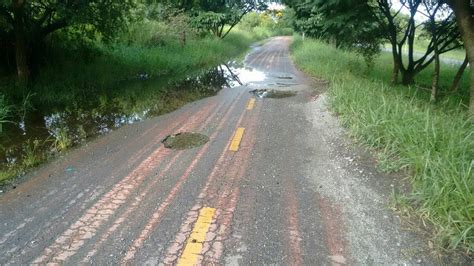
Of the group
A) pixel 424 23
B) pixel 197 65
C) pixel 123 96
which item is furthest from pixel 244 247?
pixel 197 65

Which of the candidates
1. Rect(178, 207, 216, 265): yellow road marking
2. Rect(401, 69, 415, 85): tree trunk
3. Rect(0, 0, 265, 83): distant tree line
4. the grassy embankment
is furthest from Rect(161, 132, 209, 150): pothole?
Rect(401, 69, 415, 85): tree trunk

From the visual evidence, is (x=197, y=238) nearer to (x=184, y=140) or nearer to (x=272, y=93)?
(x=184, y=140)

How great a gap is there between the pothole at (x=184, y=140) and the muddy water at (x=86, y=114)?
1.70 meters

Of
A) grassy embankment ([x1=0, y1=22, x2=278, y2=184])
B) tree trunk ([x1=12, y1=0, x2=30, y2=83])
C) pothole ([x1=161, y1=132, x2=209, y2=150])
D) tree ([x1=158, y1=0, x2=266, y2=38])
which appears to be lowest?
pothole ([x1=161, y1=132, x2=209, y2=150])

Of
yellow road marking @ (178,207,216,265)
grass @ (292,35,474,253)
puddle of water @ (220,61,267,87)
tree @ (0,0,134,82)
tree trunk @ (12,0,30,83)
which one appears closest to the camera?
yellow road marking @ (178,207,216,265)

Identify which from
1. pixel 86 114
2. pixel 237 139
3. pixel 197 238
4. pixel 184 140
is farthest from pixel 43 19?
pixel 197 238

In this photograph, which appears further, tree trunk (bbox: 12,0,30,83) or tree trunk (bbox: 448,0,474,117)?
tree trunk (bbox: 12,0,30,83)

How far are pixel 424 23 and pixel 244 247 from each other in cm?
1318

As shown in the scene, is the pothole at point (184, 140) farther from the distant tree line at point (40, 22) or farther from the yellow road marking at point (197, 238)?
the distant tree line at point (40, 22)

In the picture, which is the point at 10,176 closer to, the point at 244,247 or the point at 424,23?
the point at 244,247

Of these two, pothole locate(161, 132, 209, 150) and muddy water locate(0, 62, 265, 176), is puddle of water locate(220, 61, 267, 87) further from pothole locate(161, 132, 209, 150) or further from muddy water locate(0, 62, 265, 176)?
pothole locate(161, 132, 209, 150)

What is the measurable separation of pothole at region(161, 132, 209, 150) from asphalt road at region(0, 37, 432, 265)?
0.17m

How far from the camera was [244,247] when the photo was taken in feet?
11.8

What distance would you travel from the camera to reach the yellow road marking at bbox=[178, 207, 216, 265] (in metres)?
3.41
